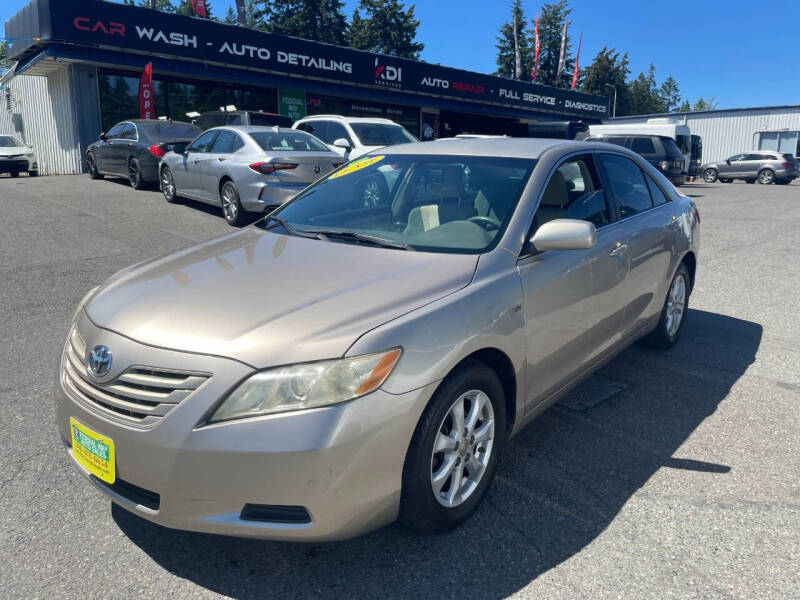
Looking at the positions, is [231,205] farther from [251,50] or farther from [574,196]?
[251,50]

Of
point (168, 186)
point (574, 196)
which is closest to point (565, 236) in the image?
point (574, 196)

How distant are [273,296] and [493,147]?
1.85 metres

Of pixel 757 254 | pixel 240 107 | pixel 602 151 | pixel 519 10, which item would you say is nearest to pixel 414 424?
pixel 602 151

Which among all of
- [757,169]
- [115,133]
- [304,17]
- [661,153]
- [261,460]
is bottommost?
[261,460]

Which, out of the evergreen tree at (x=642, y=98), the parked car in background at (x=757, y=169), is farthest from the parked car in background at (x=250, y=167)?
the evergreen tree at (x=642, y=98)

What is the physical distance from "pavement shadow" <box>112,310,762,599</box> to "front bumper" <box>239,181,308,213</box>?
6.43 meters

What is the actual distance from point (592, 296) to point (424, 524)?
5.44 ft

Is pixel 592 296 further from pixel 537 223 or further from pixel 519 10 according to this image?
pixel 519 10

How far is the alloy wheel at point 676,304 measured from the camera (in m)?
4.99

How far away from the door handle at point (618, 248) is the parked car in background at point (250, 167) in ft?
20.0

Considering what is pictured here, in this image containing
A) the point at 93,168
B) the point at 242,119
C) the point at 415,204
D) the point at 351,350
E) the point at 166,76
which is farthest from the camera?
the point at 166,76

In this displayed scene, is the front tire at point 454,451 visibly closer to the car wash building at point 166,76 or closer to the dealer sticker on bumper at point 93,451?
the dealer sticker on bumper at point 93,451

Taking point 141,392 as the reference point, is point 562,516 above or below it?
below

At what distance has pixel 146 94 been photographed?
1853 centimetres
